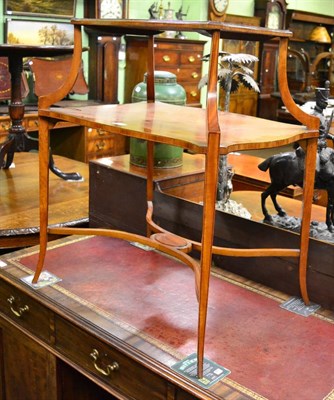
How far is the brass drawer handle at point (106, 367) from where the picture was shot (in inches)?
57.2

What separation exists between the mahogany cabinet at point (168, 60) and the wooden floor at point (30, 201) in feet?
8.46

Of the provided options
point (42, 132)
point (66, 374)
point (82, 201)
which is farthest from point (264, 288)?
point (82, 201)

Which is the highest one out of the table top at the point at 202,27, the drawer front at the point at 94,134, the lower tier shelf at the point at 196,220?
the table top at the point at 202,27

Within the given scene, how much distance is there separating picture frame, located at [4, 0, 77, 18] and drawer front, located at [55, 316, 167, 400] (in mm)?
4330

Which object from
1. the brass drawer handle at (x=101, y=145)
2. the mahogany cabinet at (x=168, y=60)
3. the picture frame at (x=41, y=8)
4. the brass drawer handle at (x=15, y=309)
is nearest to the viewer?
the brass drawer handle at (x=15, y=309)

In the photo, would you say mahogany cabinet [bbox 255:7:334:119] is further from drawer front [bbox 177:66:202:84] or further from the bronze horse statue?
the bronze horse statue

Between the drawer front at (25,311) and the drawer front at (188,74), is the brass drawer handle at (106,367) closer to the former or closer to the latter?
the drawer front at (25,311)

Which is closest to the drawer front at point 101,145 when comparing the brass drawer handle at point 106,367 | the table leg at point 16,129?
the table leg at point 16,129

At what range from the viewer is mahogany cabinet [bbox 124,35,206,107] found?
6.12 meters

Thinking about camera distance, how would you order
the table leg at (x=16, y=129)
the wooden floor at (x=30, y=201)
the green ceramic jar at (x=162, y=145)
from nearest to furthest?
the green ceramic jar at (x=162, y=145) → the wooden floor at (x=30, y=201) → the table leg at (x=16, y=129)

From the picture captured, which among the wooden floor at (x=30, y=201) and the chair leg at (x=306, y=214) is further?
the wooden floor at (x=30, y=201)

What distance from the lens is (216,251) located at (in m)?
1.62

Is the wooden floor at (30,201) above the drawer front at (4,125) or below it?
below

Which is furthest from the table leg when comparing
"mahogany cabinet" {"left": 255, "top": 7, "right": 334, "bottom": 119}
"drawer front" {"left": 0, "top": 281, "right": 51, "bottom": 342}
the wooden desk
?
"mahogany cabinet" {"left": 255, "top": 7, "right": 334, "bottom": 119}
